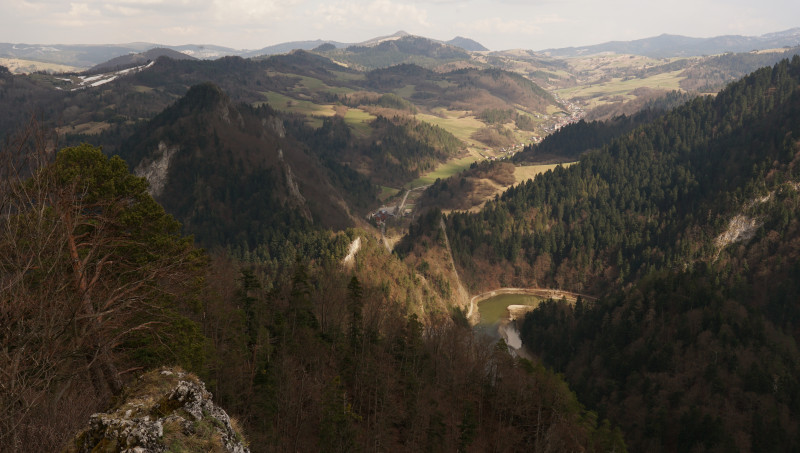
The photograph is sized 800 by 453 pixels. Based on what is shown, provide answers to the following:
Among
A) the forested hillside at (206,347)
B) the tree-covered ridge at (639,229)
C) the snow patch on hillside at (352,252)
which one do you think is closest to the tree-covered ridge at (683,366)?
the forested hillside at (206,347)

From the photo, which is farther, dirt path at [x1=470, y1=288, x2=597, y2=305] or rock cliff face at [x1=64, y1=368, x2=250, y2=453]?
dirt path at [x1=470, y1=288, x2=597, y2=305]

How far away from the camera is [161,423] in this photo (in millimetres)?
17578

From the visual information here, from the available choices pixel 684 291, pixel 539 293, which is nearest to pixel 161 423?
pixel 684 291

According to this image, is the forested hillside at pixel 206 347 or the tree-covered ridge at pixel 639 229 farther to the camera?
the tree-covered ridge at pixel 639 229

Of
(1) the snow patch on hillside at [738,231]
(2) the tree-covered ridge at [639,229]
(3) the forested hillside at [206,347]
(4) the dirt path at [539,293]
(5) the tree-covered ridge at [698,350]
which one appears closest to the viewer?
(3) the forested hillside at [206,347]

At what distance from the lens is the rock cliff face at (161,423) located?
16.7 meters

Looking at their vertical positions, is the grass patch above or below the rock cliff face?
below

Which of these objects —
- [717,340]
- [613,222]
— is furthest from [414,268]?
[613,222]

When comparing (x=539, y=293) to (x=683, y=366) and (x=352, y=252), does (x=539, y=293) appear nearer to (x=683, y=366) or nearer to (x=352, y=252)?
A: (x=683, y=366)

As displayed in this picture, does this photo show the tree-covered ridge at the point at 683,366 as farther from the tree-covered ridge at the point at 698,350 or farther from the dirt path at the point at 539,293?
the dirt path at the point at 539,293

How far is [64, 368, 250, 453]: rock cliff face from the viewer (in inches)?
658

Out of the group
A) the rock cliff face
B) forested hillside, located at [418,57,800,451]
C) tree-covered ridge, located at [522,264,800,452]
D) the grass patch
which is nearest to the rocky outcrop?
forested hillside, located at [418,57,800,451]

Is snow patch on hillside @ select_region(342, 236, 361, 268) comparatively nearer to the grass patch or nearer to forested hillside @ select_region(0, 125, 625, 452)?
forested hillside @ select_region(0, 125, 625, 452)

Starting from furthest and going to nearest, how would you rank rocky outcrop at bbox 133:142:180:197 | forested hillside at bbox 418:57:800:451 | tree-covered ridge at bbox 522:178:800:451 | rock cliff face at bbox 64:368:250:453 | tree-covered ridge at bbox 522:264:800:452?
rocky outcrop at bbox 133:142:180:197
forested hillside at bbox 418:57:800:451
tree-covered ridge at bbox 522:178:800:451
tree-covered ridge at bbox 522:264:800:452
rock cliff face at bbox 64:368:250:453
